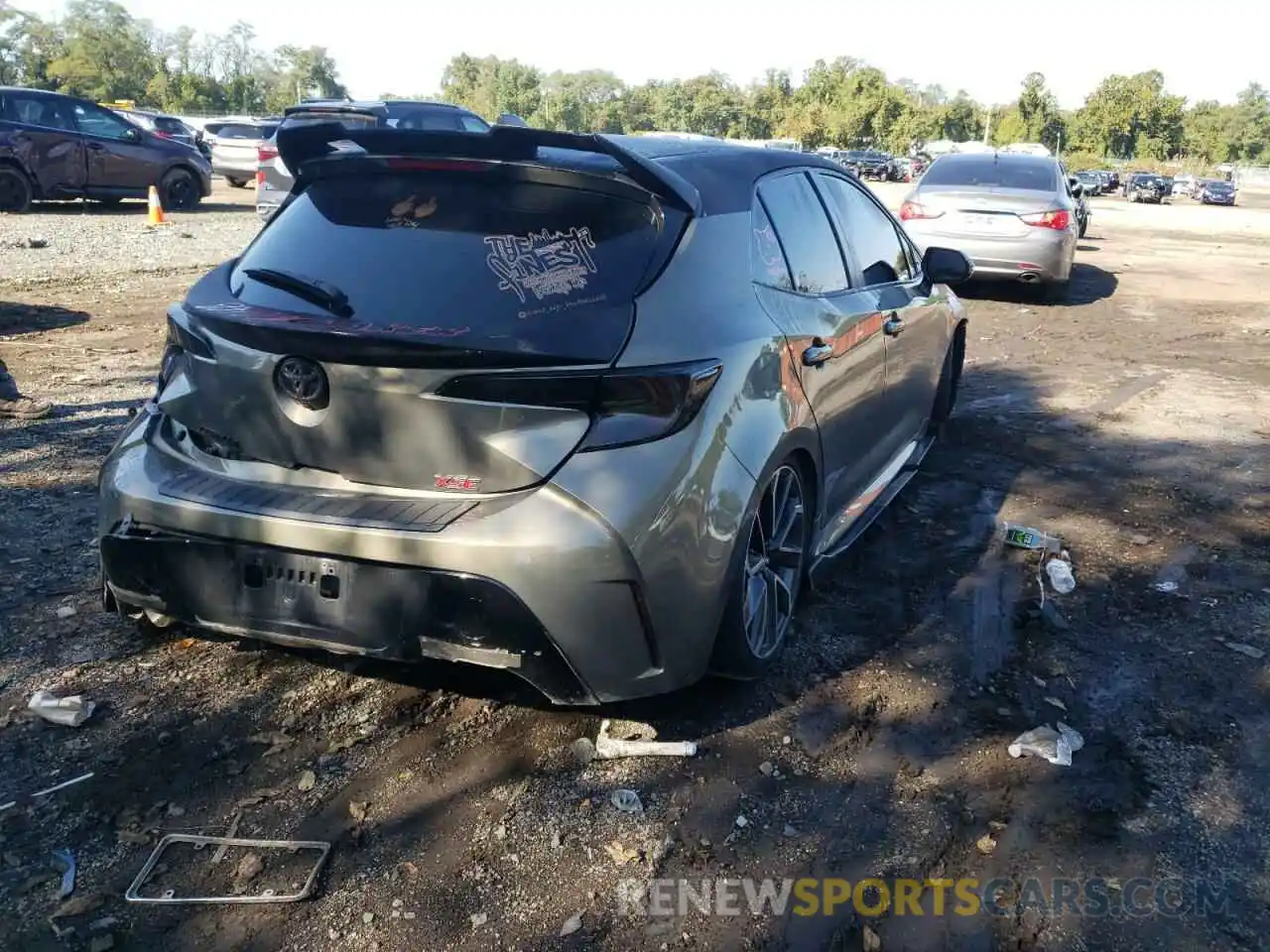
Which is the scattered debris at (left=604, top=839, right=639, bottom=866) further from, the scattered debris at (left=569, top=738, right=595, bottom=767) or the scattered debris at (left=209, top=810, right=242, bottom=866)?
the scattered debris at (left=209, top=810, right=242, bottom=866)

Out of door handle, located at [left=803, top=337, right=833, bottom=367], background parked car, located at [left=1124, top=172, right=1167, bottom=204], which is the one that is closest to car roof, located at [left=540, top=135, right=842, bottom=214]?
door handle, located at [left=803, top=337, right=833, bottom=367]

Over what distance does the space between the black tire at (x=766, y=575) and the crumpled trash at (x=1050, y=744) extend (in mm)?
815

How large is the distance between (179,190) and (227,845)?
776 inches

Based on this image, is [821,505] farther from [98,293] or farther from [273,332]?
[98,293]

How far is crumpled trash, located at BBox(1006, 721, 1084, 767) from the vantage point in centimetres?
326

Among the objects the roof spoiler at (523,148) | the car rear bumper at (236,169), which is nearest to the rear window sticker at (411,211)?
the roof spoiler at (523,148)

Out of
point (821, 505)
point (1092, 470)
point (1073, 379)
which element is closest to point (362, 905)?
point (821, 505)

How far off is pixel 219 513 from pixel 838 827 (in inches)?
73.2

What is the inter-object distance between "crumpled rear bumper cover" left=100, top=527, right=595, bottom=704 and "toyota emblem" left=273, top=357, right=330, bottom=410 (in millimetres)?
408

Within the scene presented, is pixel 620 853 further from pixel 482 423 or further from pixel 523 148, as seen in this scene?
pixel 523 148

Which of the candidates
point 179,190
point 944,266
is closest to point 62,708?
point 944,266

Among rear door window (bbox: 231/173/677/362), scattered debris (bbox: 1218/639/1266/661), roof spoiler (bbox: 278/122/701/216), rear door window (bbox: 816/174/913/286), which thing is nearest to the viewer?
rear door window (bbox: 231/173/677/362)

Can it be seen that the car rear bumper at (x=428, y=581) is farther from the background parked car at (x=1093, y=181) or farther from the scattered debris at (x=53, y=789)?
the background parked car at (x=1093, y=181)

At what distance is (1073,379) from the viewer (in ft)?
28.6
